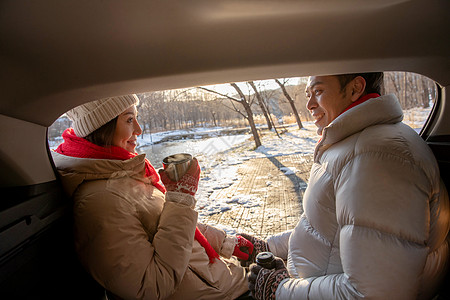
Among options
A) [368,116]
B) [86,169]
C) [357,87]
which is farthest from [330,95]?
[86,169]

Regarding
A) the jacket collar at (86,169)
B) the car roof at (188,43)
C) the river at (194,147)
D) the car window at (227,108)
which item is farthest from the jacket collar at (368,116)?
the river at (194,147)

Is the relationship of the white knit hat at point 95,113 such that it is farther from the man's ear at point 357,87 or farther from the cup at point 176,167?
the man's ear at point 357,87

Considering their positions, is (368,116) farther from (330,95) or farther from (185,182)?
(185,182)

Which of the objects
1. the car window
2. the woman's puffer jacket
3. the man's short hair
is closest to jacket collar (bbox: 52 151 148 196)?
the woman's puffer jacket

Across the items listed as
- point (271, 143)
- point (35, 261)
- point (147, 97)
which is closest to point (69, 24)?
point (35, 261)

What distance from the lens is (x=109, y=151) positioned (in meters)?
1.16

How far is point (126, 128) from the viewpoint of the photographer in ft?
4.14

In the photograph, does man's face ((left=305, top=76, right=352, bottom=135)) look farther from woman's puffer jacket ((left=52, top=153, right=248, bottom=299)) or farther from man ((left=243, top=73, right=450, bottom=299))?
woman's puffer jacket ((left=52, top=153, right=248, bottom=299))

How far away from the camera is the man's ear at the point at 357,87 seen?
3.61 ft

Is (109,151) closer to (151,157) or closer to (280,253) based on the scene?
(151,157)

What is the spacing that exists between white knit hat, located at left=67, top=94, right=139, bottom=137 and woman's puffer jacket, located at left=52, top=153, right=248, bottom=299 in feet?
0.60

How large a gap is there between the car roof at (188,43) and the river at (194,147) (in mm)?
942

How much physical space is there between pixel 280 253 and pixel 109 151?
1156 mm

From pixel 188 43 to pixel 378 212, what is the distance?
2.28 ft
